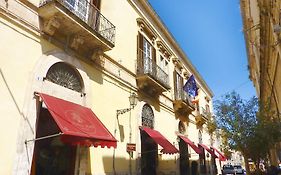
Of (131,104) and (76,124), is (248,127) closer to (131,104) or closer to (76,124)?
(131,104)

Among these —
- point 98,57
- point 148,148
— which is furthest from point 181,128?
point 98,57

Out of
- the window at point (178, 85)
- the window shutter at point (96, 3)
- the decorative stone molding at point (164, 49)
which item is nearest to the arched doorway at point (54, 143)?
the window shutter at point (96, 3)

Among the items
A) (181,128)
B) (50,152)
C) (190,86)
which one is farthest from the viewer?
(181,128)

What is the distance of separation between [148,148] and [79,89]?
19.8 feet

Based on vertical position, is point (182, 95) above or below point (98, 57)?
above

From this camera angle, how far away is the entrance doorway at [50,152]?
7684mm

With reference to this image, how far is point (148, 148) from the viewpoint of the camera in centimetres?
1361

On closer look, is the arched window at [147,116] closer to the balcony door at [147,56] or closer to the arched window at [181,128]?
the balcony door at [147,56]

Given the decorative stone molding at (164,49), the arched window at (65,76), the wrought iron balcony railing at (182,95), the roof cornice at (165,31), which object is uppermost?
the roof cornice at (165,31)

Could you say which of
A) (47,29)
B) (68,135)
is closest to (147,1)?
(47,29)

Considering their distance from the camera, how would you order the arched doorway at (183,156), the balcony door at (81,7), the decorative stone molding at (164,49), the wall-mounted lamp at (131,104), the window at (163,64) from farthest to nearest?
the arched doorway at (183,156) → the window at (163,64) → the decorative stone molding at (164,49) → the wall-mounted lamp at (131,104) → the balcony door at (81,7)

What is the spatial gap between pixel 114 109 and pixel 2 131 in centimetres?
486

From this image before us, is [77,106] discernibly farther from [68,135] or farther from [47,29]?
[47,29]

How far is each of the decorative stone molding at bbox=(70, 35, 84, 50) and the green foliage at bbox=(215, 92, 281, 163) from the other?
10.3 metres
